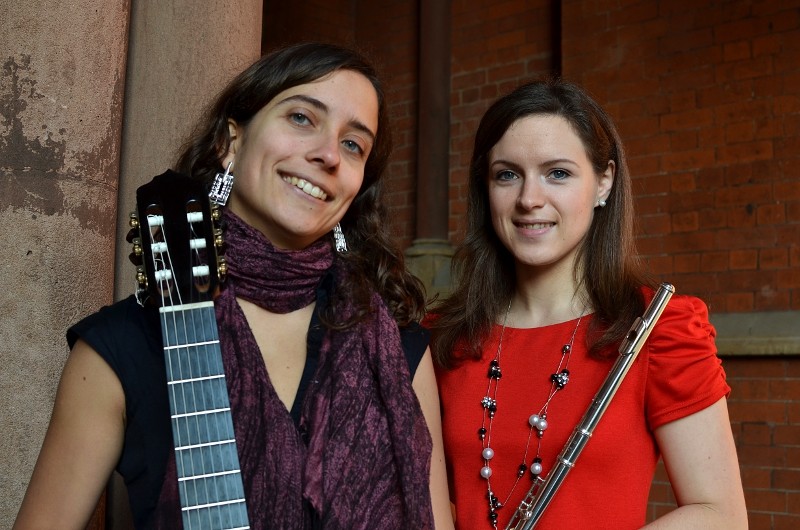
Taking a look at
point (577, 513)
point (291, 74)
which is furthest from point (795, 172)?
point (291, 74)

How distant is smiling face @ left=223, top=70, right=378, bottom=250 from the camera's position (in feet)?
5.61

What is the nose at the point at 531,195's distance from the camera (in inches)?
83.6

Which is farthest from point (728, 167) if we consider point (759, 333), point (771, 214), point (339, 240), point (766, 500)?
point (339, 240)

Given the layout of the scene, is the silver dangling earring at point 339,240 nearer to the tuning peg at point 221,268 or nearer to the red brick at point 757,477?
the tuning peg at point 221,268

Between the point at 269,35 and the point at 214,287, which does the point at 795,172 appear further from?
the point at 214,287

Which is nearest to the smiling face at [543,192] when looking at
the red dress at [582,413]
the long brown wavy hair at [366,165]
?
the red dress at [582,413]

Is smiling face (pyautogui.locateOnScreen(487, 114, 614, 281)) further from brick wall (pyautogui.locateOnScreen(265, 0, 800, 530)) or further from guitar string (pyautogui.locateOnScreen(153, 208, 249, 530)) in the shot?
brick wall (pyautogui.locateOnScreen(265, 0, 800, 530))

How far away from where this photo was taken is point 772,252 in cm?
486

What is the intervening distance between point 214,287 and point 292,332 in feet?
0.92

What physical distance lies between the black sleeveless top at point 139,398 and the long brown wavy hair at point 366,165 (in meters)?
0.33

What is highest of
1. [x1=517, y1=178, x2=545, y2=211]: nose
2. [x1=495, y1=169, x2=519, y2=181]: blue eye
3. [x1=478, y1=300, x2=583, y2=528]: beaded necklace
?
[x1=495, y1=169, x2=519, y2=181]: blue eye

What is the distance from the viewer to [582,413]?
82.4 inches

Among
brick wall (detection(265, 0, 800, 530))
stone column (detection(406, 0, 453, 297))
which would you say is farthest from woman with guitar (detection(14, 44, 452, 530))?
stone column (detection(406, 0, 453, 297))

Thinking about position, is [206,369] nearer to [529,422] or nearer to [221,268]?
[221,268]
